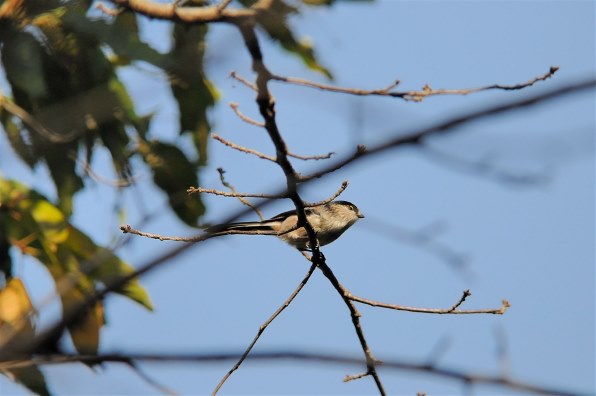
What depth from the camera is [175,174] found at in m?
4.39

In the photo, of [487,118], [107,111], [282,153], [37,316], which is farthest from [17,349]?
[107,111]

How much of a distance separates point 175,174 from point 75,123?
78 cm

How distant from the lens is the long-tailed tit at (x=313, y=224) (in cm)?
412

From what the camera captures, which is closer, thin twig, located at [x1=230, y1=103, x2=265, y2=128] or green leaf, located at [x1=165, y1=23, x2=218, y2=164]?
thin twig, located at [x1=230, y1=103, x2=265, y2=128]

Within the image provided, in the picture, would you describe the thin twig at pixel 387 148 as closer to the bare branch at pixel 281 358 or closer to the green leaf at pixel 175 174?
the bare branch at pixel 281 358

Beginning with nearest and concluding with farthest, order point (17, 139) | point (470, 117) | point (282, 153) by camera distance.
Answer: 1. point (470, 117)
2. point (282, 153)
3. point (17, 139)

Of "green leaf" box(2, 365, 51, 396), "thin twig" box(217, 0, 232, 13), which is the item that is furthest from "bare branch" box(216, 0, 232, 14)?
"green leaf" box(2, 365, 51, 396)

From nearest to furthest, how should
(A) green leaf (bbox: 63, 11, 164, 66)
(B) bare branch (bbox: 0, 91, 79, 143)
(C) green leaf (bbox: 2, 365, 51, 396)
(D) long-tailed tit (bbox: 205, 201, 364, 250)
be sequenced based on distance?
(C) green leaf (bbox: 2, 365, 51, 396) < (A) green leaf (bbox: 63, 11, 164, 66) < (B) bare branch (bbox: 0, 91, 79, 143) < (D) long-tailed tit (bbox: 205, 201, 364, 250)

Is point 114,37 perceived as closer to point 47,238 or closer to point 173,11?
point 173,11

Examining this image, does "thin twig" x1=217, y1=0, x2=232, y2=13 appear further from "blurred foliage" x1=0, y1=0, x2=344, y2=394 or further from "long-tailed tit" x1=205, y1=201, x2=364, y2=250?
"long-tailed tit" x1=205, y1=201, x2=364, y2=250

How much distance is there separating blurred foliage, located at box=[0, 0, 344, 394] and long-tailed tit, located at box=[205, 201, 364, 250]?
1.37 feet

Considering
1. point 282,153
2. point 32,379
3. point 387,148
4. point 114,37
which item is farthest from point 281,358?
point 114,37

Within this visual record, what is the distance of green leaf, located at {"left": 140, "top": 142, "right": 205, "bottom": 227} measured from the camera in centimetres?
438

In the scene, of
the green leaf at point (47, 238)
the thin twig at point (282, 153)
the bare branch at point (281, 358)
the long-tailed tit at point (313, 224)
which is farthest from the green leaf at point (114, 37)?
the bare branch at point (281, 358)
